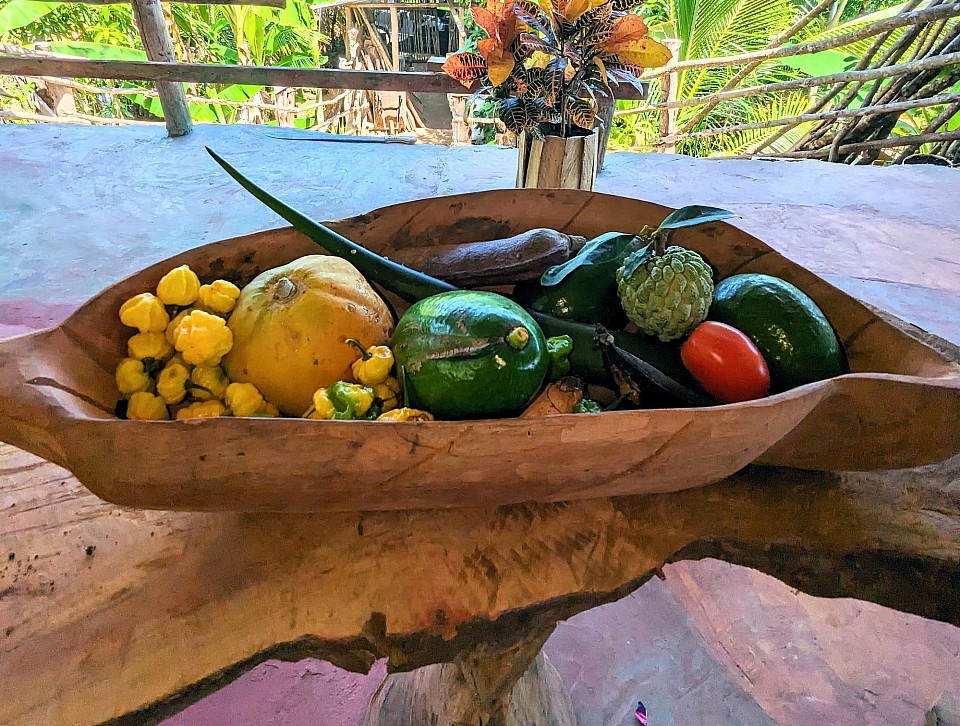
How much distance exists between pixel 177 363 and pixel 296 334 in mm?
116

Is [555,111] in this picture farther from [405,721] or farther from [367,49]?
[367,49]

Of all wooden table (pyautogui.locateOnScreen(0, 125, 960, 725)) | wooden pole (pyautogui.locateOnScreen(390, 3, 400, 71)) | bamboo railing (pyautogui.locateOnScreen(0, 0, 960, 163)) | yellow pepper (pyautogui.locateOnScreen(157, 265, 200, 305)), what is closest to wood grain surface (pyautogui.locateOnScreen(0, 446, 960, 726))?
wooden table (pyautogui.locateOnScreen(0, 125, 960, 725))

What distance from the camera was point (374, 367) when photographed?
61 centimetres

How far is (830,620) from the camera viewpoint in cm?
128

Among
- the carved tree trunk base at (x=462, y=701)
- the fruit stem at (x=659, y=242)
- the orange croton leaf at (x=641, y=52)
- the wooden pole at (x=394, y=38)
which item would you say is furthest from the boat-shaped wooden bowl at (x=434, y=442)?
the wooden pole at (x=394, y=38)

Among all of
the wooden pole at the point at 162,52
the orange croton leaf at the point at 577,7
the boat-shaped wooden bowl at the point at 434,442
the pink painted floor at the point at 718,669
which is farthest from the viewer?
the wooden pole at the point at 162,52

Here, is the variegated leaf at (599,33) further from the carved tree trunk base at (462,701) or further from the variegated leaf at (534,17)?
the carved tree trunk base at (462,701)

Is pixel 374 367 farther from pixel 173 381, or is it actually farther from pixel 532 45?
pixel 532 45

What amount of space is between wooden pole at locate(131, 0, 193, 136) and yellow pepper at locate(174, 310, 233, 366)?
2.50m

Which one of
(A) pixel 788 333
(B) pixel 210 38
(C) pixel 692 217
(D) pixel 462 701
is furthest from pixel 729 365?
(B) pixel 210 38

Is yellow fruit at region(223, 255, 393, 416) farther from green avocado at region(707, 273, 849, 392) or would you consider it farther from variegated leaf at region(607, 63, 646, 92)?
variegated leaf at region(607, 63, 646, 92)

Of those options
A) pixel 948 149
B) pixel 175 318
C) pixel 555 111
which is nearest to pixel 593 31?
pixel 555 111

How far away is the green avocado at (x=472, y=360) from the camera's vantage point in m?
0.57

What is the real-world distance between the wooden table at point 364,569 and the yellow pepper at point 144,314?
6.7 inches
